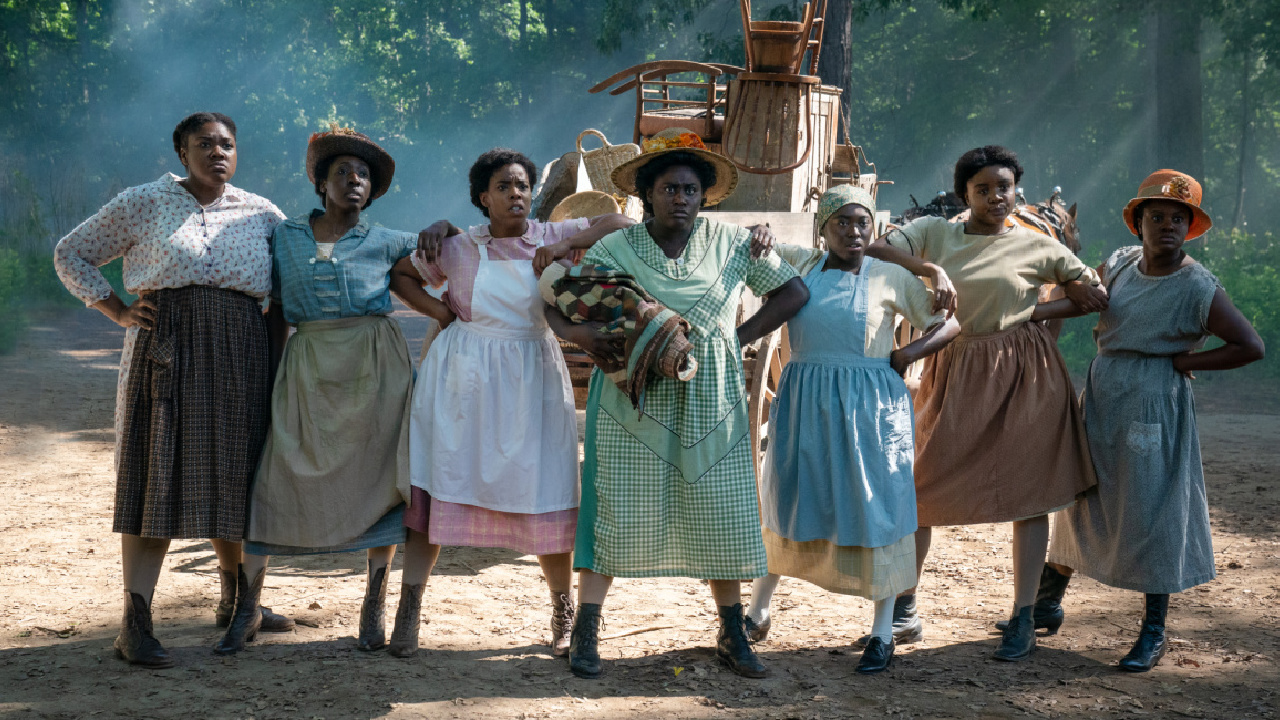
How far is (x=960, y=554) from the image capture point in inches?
225

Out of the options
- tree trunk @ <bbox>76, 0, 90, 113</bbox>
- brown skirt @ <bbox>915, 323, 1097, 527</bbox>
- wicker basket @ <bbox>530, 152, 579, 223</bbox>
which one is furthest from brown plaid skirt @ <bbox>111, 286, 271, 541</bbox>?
tree trunk @ <bbox>76, 0, 90, 113</bbox>

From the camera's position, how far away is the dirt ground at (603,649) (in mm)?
3482

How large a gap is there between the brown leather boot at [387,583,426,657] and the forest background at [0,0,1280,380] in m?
16.7

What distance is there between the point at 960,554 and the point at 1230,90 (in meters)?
29.4

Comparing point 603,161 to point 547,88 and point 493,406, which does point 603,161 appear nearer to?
point 493,406

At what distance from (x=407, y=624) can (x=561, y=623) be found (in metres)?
0.54

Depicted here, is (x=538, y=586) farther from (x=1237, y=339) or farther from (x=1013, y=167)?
(x=1237, y=339)

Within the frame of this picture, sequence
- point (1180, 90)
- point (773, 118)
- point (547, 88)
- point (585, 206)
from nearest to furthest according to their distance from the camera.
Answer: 1. point (585, 206)
2. point (773, 118)
3. point (1180, 90)
4. point (547, 88)

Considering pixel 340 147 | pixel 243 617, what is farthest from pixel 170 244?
pixel 243 617

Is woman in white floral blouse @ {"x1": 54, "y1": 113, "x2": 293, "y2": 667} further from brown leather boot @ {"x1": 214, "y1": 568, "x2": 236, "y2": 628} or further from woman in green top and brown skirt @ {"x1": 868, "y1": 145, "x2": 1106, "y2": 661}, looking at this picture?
woman in green top and brown skirt @ {"x1": 868, "y1": 145, "x2": 1106, "y2": 661}

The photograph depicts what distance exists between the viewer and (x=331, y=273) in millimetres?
3850

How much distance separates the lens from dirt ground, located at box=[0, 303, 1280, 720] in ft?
11.4

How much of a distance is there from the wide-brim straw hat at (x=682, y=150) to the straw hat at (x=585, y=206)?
128cm

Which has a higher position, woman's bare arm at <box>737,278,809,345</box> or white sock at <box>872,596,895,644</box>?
woman's bare arm at <box>737,278,809,345</box>
